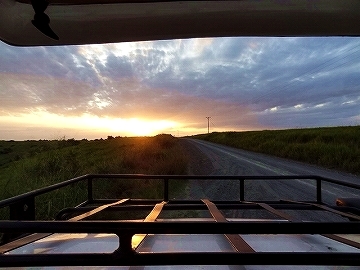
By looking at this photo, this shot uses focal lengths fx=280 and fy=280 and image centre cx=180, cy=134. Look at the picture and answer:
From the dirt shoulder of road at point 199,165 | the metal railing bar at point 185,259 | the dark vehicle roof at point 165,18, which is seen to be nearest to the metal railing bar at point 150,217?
the metal railing bar at point 185,259

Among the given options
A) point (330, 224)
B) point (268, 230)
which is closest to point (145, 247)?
point (268, 230)

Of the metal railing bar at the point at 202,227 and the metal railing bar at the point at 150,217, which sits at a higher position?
the metal railing bar at the point at 202,227

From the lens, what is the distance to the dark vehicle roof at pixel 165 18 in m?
1.78

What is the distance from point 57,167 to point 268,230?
11195 mm

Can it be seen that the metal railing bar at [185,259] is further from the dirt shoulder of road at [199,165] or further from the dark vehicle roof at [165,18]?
the dirt shoulder of road at [199,165]

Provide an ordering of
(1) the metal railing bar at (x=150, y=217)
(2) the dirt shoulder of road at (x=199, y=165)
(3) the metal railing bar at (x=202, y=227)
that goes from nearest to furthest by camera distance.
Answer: (3) the metal railing bar at (x=202, y=227)
(1) the metal railing bar at (x=150, y=217)
(2) the dirt shoulder of road at (x=199, y=165)

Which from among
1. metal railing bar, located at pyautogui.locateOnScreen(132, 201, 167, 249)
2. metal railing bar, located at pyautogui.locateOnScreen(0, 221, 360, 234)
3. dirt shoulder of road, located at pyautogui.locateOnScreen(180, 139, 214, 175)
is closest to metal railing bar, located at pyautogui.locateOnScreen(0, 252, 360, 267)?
metal railing bar, located at pyautogui.locateOnScreen(0, 221, 360, 234)

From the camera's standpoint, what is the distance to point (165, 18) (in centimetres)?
187

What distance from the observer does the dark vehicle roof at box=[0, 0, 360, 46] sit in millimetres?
1775

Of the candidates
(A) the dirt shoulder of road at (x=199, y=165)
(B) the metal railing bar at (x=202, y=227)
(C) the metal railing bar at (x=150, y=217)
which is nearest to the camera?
(B) the metal railing bar at (x=202, y=227)

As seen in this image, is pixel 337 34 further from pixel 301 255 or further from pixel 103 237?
pixel 103 237

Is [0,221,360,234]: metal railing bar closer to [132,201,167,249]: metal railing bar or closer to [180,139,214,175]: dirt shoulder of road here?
[132,201,167,249]: metal railing bar

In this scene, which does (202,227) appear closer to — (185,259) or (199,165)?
(185,259)

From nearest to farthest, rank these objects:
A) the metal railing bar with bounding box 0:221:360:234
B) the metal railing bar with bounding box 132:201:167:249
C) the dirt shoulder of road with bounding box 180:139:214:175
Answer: the metal railing bar with bounding box 0:221:360:234 < the metal railing bar with bounding box 132:201:167:249 < the dirt shoulder of road with bounding box 180:139:214:175
